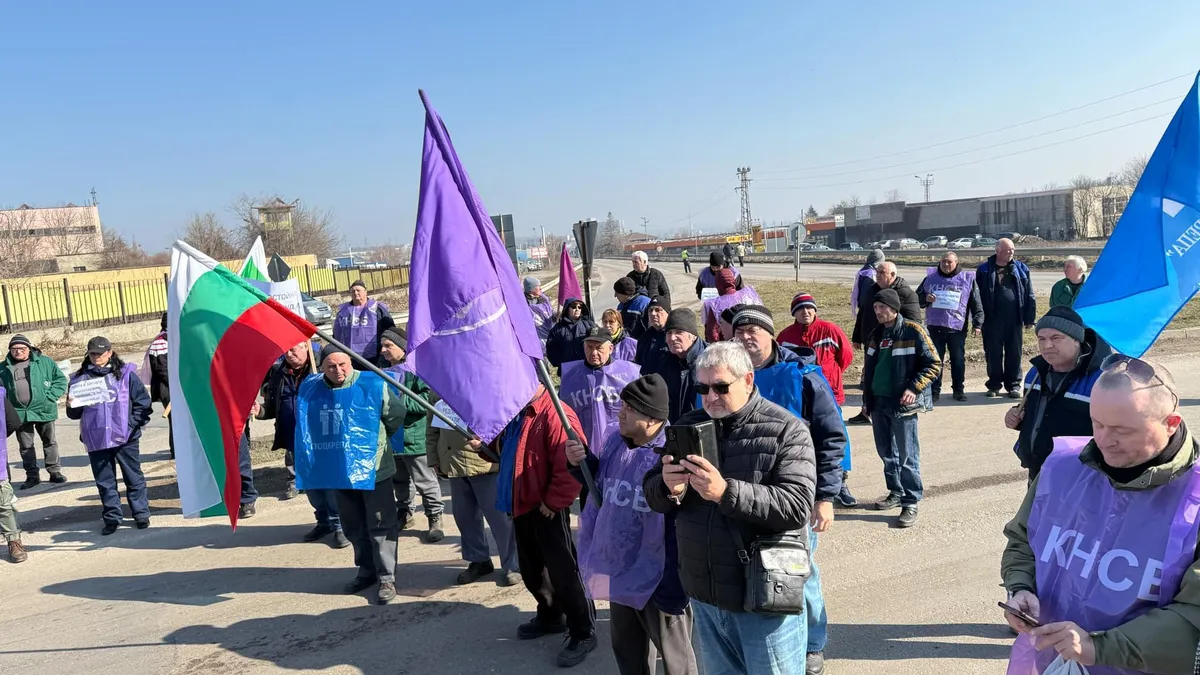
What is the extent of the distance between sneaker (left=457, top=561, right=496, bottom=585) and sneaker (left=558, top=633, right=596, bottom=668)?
1.36 m

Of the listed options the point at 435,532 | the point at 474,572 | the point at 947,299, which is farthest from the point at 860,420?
the point at 474,572

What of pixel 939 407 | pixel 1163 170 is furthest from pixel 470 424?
pixel 939 407

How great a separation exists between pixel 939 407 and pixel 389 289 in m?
32.6

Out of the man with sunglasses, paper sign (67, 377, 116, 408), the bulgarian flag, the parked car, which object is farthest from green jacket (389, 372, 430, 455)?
the parked car

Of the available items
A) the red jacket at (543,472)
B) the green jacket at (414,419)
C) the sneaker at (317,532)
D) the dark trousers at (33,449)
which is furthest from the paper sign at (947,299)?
the dark trousers at (33,449)

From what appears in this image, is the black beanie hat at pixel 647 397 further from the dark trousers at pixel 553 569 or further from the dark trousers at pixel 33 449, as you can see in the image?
the dark trousers at pixel 33 449

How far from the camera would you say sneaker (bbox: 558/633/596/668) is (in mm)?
4508

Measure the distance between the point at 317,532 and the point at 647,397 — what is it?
4.59 m

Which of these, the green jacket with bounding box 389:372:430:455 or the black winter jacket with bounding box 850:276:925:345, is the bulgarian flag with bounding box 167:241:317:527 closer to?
the green jacket with bounding box 389:372:430:455

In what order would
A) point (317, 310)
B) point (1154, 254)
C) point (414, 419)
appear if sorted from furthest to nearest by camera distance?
point (317, 310)
point (414, 419)
point (1154, 254)

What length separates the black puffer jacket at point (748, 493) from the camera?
286 centimetres

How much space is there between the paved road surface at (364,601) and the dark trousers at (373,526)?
9.6 inches

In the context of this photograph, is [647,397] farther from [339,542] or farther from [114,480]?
[114,480]

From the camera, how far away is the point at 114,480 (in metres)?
7.61
